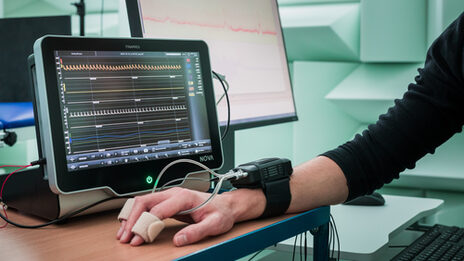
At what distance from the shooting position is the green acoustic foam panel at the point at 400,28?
5.88 ft

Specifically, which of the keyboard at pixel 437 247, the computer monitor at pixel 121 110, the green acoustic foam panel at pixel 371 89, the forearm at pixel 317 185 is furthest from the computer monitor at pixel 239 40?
the green acoustic foam panel at pixel 371 89

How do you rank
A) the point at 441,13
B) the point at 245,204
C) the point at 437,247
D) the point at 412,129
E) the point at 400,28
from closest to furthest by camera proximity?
the point at 245,204
the point at 412,129
the point at 437,247
the point at 441,13
the point at 400,28

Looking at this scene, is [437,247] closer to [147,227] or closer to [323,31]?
[147,227]

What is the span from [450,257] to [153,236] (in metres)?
0.66

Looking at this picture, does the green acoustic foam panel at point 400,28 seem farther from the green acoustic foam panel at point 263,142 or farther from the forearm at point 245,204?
the forearm at point 245,204

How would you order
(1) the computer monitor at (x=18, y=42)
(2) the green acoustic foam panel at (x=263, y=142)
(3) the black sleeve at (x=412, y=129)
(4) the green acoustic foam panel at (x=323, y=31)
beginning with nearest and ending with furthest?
(3) the black sleeve at (x=412, y=129) → (1) the computer monitor at (x=18, y=42) → (4) the green acoustic foam panel at (x=323, y=31) → (2) the green acoustic foam panel at (x=263, y=142)

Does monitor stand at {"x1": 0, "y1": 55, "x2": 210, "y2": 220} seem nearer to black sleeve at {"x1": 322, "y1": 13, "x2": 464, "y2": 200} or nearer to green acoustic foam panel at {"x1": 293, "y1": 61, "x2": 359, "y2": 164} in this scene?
black sleeve at {"x1": 322, "y1": 13, "x2": 464, "y2": 200}

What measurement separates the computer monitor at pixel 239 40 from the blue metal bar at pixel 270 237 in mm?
336

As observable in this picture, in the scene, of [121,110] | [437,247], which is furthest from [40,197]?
[437,247]

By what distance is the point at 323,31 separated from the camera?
1911mm

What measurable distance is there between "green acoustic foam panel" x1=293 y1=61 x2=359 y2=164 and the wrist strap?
1.25m

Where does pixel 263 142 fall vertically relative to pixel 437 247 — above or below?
above

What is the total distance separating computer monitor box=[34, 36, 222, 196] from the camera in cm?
69

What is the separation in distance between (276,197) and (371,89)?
122 centimetres
